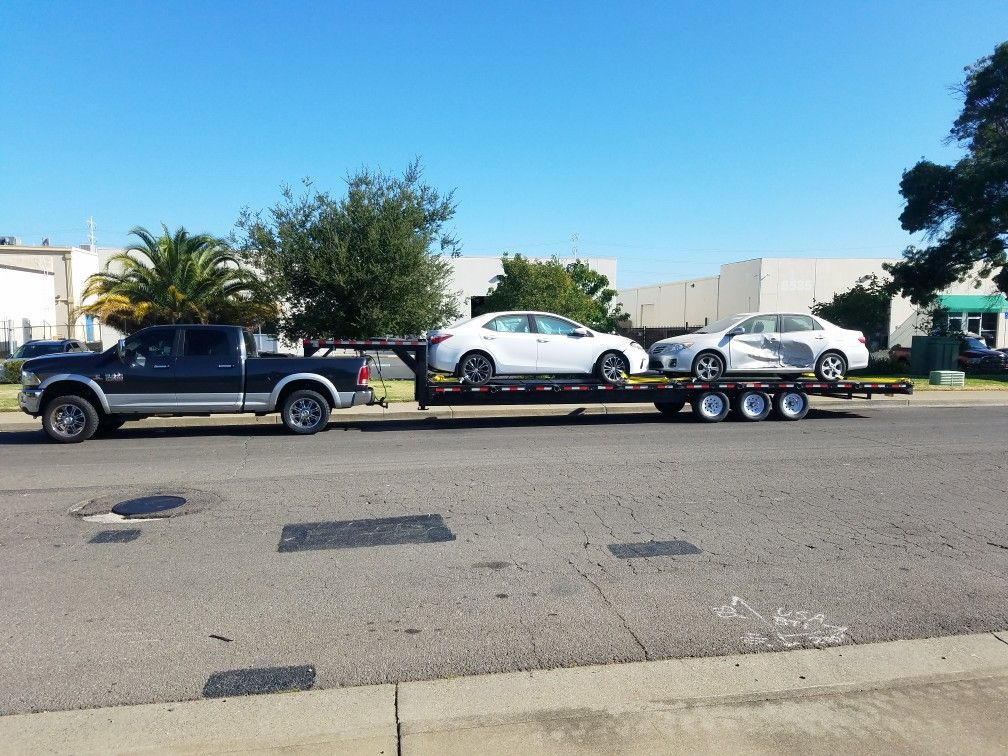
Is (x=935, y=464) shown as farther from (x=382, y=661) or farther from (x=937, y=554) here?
(x=382, y=661)

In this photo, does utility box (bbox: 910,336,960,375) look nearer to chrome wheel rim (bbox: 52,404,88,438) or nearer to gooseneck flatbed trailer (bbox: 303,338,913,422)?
gooseneck flatbed trailer (bbox: 303,338,913,422)

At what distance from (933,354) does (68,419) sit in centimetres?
2837

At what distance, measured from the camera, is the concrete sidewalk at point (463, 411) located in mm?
14711

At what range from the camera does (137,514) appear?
7.53 meters

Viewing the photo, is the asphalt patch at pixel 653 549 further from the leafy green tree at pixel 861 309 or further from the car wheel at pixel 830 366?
the leafy green tree at pixel 861 309

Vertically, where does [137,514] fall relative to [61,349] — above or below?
below

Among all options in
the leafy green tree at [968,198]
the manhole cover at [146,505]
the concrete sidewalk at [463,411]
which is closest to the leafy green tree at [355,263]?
the concrete sidewalk at [463,411]

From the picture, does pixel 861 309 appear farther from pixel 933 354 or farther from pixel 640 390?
pixel 640 390

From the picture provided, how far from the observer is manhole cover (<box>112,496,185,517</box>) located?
7.64 metres

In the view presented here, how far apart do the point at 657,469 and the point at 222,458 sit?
578 cm

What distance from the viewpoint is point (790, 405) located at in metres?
14.8

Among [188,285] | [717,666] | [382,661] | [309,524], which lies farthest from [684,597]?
[188,285]

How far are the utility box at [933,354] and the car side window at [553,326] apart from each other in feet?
68.0

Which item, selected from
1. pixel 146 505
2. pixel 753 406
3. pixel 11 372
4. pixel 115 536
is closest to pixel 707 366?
pixel 753 406
